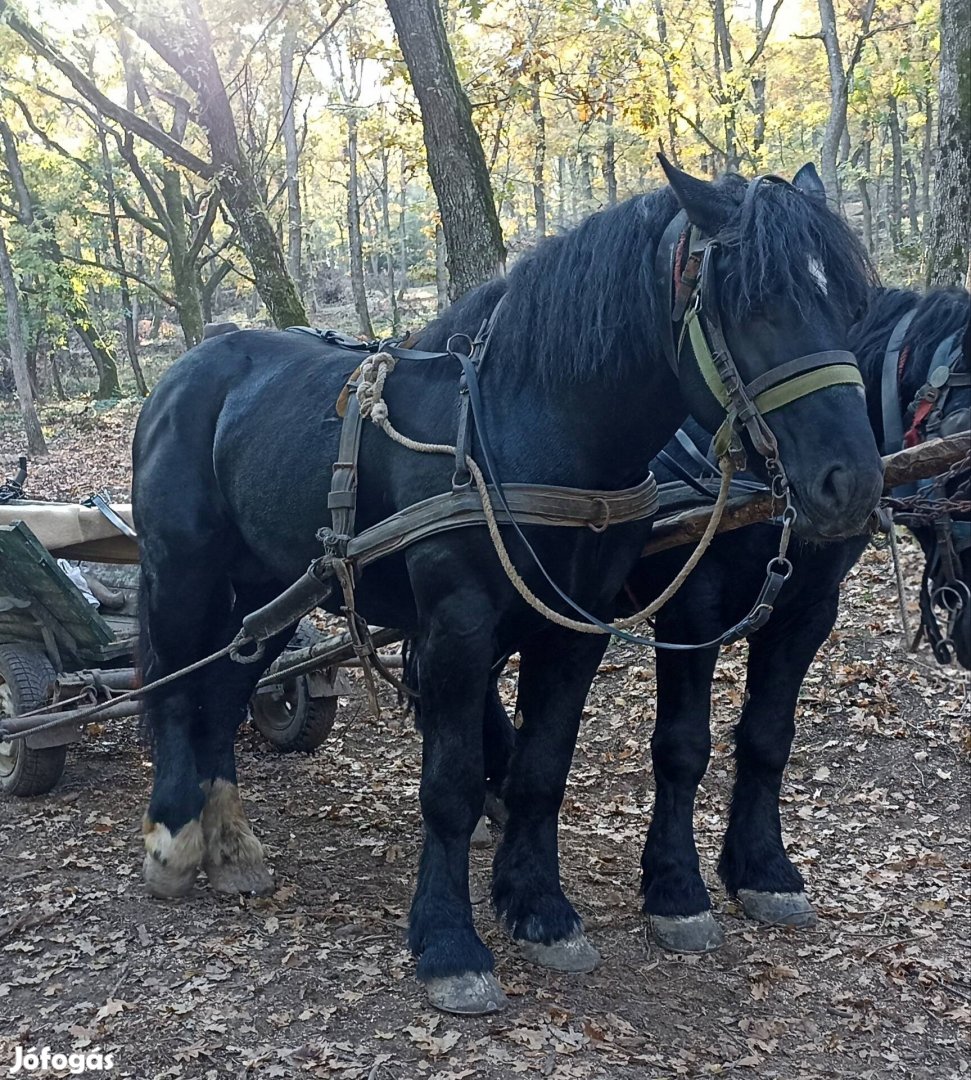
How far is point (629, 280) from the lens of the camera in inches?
127

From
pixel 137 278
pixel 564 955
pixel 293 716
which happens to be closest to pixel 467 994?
pixel 564 955

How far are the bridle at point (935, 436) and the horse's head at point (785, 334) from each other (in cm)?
87

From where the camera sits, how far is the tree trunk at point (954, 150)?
7.61 metres

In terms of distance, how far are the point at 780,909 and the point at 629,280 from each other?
2649 millimetres

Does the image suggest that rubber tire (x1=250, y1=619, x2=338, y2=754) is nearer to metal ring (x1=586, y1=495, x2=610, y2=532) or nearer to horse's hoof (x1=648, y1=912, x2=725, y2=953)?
horse's hoof (x1=648, y1=912, x2=725, y2=953)

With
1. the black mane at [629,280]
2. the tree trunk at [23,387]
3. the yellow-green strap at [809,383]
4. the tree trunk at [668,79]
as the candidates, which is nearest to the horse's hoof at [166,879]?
the black mane at [629,280]

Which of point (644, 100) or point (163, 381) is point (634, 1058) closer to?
point (163, 381)

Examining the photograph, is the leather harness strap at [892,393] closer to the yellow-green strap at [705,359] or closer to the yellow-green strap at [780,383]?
the yellow-green strap at [780,383]

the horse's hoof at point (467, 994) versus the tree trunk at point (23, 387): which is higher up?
the tree trunk at point (23, 387)

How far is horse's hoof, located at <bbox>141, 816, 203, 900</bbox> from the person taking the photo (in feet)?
14.5

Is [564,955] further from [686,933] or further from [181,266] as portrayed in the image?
[181,266]

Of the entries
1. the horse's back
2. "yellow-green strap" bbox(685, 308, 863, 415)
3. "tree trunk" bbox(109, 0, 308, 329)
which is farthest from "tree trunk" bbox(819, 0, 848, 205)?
"yellow-green strap" bbox(685, 308, 863, 415)

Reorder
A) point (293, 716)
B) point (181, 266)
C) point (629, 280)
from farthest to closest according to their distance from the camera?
point (181, 266) → point (293, 716) → point (629, 280)

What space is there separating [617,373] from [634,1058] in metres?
2.17
